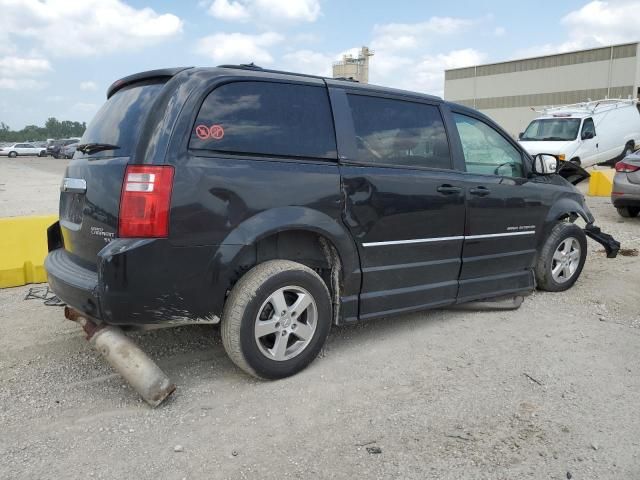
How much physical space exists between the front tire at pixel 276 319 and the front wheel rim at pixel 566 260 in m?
2.91

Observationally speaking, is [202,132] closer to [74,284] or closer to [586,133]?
[74,284]

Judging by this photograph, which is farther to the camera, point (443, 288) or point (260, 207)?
point (443, 288)

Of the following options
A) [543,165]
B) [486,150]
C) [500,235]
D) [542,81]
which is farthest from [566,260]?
[542,81]

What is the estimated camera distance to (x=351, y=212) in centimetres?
A: 367

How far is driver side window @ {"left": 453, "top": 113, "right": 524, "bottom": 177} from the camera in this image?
455cm

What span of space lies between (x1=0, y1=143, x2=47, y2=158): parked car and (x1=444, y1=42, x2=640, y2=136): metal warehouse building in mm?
38355

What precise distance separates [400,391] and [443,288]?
1.16 meters

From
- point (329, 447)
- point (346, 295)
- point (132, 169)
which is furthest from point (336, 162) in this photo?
point (329, 447)

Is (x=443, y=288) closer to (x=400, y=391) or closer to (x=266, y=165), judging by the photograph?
(x=400, y=391)

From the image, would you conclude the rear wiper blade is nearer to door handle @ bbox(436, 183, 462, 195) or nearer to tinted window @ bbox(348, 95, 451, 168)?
tinted window @ bbox(348, 95, 451, 168)

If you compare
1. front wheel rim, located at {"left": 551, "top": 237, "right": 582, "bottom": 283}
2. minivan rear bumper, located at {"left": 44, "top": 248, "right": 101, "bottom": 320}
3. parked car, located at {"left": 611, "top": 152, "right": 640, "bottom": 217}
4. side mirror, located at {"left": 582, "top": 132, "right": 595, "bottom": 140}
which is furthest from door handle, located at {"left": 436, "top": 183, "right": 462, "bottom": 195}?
side mirror, located at {"left": 582, "top": 132, "right": 595, "bottom": 140}

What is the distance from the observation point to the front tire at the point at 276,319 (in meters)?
3.25

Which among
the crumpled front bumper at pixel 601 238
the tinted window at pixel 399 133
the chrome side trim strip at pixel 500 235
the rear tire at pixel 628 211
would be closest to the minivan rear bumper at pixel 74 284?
the tinted window at pixel 399 133

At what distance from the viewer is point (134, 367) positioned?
316 centimetres
